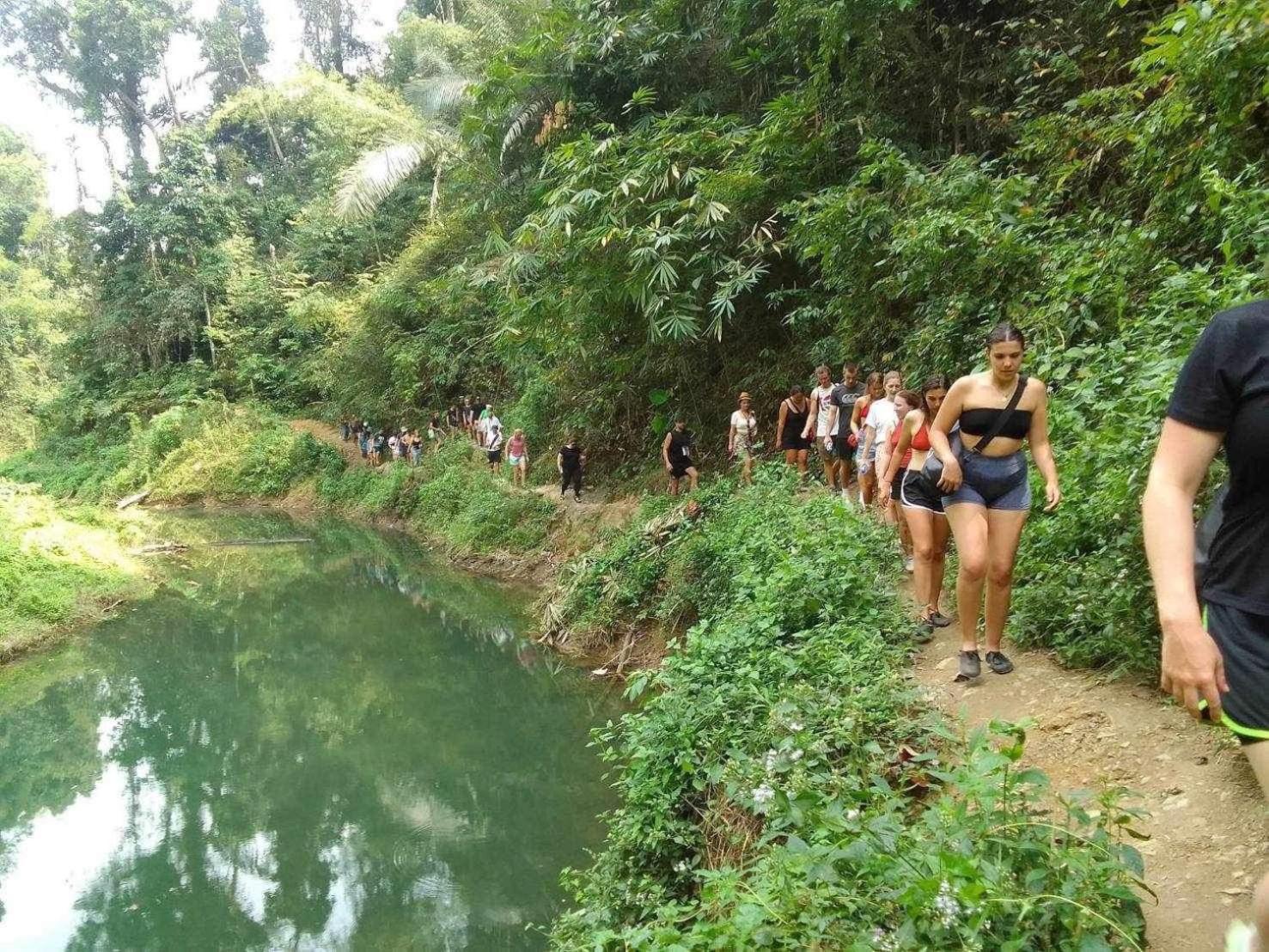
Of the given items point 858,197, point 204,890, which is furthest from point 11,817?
point 858,197

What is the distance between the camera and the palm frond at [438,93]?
18.5m

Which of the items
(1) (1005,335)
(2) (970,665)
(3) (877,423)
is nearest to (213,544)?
(3) (877,423)

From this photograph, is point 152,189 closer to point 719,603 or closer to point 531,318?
point 531,318

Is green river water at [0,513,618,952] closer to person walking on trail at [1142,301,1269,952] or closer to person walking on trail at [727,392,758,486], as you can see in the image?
person walking on trail at [727,392,758,486]

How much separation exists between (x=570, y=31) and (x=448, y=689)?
28.5ft

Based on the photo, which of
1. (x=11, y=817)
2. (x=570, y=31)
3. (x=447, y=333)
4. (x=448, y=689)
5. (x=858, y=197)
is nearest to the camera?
(x=11, y=817)

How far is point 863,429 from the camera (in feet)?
23.8

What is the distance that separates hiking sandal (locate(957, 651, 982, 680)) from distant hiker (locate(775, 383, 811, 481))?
5202 millimetres

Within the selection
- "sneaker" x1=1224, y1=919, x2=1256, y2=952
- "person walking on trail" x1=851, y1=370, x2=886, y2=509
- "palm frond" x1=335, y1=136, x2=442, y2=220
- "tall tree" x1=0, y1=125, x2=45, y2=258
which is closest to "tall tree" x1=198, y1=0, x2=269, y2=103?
"tall tree" x1=0, y1=125, x2=45, y2=258

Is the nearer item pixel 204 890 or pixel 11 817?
pixel 204 890

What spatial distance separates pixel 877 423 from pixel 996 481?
3375 millimetres

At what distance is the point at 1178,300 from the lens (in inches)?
165

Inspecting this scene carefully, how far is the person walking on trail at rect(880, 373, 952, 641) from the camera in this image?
4.36m

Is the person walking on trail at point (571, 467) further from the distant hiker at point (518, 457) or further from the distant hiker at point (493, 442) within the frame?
the distant hiker at point (493, 442)
